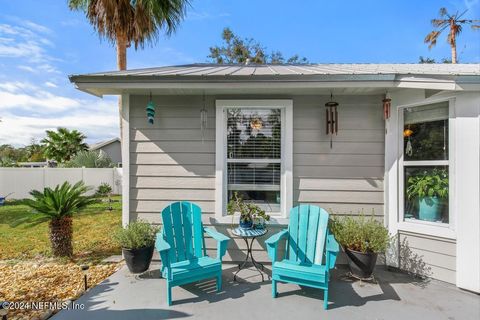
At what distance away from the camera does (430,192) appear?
9.29 feet

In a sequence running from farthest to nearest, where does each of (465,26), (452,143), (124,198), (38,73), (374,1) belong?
(465,26) → (38,73) → (374,1) → (124,198) → (452,143)

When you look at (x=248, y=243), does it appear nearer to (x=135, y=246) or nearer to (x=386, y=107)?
(x=135, y=246)

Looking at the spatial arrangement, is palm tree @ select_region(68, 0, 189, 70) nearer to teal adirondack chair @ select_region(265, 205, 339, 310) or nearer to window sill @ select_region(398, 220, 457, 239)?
teal adirondack chair @ select_region(265, 205, 339, 310)

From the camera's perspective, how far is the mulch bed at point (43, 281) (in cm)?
254

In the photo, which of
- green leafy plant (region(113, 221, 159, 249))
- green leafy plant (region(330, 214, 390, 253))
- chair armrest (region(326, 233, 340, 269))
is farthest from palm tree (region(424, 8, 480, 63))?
green leafy plant (region(113, 221, 159, 249))

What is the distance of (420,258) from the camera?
2889 millimetres

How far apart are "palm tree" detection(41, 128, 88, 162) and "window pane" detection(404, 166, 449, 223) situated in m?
18.5

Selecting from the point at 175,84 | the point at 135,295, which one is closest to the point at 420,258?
the point at 135,295

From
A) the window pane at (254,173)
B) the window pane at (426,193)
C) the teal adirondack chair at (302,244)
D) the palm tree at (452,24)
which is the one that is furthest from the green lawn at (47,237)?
the palm tree at (452,24)

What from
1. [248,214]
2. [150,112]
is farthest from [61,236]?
[248,214]

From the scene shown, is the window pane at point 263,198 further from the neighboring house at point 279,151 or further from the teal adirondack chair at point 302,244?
the teal adirondack chair at point 302,244

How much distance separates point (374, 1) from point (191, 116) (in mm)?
5964

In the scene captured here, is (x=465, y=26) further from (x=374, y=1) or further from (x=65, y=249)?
(x=65, y=249)

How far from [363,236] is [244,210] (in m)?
1.43
